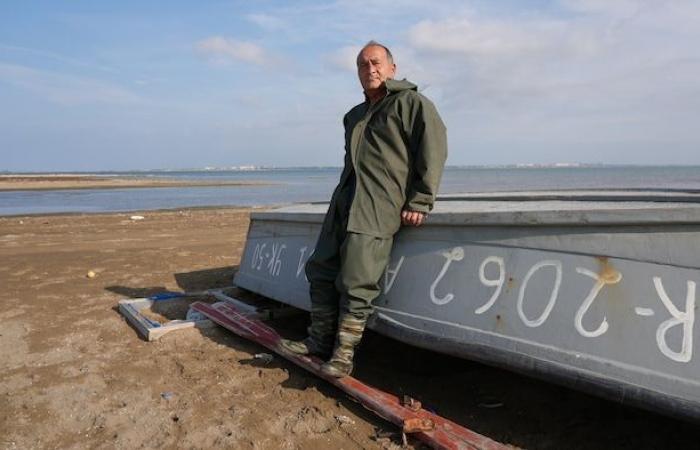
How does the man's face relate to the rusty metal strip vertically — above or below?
above

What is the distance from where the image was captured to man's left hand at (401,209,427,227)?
3.34 metres

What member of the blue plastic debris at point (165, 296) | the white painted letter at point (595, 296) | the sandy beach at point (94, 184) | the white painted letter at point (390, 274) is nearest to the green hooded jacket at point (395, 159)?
the white painted letter at point (390, 274)

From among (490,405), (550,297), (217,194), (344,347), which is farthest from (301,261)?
(217,194)

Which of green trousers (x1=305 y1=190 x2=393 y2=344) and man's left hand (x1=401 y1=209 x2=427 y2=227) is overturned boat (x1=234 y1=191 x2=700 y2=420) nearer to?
man's left hand (x1=401 y1=209 x2=427 y2=227)

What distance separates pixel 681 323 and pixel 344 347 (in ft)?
5.82

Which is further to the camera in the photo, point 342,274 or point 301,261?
point 301,261

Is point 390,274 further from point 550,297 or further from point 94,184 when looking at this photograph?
point 94,184

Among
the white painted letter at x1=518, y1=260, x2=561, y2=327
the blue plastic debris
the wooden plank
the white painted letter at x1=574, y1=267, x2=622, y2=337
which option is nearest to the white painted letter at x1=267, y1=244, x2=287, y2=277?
the wooden plank

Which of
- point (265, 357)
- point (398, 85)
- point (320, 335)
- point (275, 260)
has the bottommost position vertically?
point (265, 357)

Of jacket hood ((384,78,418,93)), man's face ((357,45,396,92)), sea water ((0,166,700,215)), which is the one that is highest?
man's face ((357,45,396,92))

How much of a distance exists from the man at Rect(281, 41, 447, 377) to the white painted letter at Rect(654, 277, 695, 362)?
4.43 ft

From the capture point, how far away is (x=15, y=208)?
72.2 feet

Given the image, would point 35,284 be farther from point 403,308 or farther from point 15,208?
point 15,208

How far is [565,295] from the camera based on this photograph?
269 centimetres
